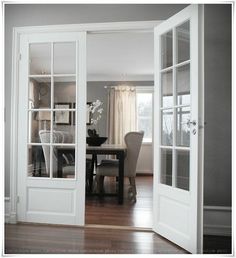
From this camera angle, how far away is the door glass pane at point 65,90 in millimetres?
2889

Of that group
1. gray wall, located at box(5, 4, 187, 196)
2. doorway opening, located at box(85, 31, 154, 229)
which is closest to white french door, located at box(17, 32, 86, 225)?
gray wall, located at box(5, 4, 187, 196)

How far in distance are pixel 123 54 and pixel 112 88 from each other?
73.7 inches

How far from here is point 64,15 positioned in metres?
2.92

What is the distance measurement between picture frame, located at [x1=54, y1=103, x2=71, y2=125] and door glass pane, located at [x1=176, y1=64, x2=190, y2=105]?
124cm

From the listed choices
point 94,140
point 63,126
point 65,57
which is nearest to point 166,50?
point 65,57

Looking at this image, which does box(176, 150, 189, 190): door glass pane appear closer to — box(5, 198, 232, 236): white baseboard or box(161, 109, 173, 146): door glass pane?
box(161, 109, 173, 146): door glass pane

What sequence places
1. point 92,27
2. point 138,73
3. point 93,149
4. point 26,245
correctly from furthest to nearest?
1. point 138,73
2. point 93,149
3. point 92,27
4. point 26,245

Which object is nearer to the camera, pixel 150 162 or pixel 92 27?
pixel 92 27

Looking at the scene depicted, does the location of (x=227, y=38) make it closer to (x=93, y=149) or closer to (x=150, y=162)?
(x=93, y=149)

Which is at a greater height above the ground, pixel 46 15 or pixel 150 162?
pixel 46 15

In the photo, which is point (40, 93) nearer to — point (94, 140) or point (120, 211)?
point (94, 140)

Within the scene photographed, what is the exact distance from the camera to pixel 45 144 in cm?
293

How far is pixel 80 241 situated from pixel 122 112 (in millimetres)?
4695

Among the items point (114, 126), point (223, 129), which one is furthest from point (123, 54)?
point (223, 129)
